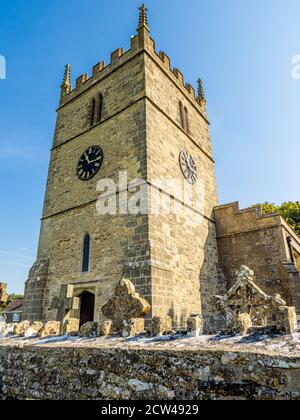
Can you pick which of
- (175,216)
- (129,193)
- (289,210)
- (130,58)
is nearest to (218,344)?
(129,193)

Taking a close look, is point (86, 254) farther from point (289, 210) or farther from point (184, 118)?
point (289, 210)

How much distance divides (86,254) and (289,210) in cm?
2157

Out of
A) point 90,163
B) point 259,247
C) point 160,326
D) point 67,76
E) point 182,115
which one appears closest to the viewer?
point 160,326

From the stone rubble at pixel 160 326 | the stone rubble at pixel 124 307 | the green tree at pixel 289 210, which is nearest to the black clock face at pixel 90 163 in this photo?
the stone rubble at pixel 124 307

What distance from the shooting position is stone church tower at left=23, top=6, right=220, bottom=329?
9.09 metres

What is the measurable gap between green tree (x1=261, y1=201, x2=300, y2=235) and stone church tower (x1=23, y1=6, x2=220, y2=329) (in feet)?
42.0

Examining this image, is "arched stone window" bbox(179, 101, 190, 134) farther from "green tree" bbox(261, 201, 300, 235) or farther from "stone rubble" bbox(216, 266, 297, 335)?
"green tree" bbox(261, 201, 300, 235)

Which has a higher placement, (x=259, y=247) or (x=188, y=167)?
(x=188, y=167)

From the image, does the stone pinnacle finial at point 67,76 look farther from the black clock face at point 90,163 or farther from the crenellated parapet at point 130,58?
the black clock face at point 90,163

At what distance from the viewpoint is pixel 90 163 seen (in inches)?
473

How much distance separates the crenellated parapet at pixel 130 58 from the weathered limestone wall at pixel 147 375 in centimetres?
1247

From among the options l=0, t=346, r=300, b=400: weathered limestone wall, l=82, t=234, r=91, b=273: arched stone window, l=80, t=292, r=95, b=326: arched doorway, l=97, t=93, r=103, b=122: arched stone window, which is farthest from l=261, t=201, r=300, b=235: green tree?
l=0, t=346, r=300, b=400: weathered limestone wall
